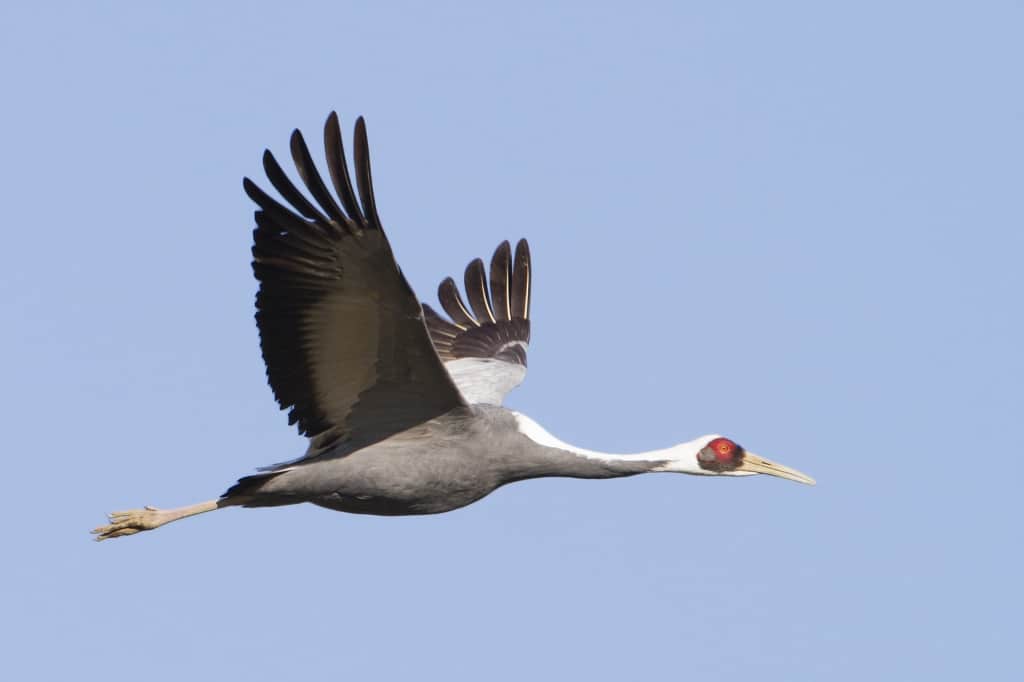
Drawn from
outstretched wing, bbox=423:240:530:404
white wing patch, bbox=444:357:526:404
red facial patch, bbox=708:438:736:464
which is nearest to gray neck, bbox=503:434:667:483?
red facial patch, bbox=708:438:736:464

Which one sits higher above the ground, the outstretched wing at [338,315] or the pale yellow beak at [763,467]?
the outstretched wing at [338,315]

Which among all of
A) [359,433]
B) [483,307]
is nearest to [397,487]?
[359,433]

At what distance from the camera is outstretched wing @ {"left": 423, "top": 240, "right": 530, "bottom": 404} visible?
16.9 meters

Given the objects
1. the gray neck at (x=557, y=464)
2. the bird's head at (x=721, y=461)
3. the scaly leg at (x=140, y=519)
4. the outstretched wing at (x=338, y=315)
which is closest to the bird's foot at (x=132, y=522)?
the scaly leg at (x=140, y=519)

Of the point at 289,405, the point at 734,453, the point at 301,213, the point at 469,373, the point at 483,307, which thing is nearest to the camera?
the point at 301,213

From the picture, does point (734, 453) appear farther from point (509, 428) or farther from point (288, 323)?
point (288, 323)

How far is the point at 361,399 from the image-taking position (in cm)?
1327

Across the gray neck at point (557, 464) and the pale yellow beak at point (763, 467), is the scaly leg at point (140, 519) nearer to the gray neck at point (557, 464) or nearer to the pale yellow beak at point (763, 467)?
the gray neck at point (557, 464)

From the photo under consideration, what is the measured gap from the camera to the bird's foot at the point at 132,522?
14.2 m

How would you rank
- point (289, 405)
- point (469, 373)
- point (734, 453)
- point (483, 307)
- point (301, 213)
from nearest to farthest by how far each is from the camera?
1. point (301, 213)
2. point (289, 405)
3. point (734, 453)
4. point (469, 373)
5. point (483, 307)

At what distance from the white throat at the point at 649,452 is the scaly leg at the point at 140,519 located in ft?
8.74

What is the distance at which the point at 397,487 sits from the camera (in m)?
13.4

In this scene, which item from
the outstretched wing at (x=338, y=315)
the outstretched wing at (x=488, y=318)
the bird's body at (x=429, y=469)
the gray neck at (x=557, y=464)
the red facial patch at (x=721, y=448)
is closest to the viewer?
the outstretched wing at (x=338, y=315)

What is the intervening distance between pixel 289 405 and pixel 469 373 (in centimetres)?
326
